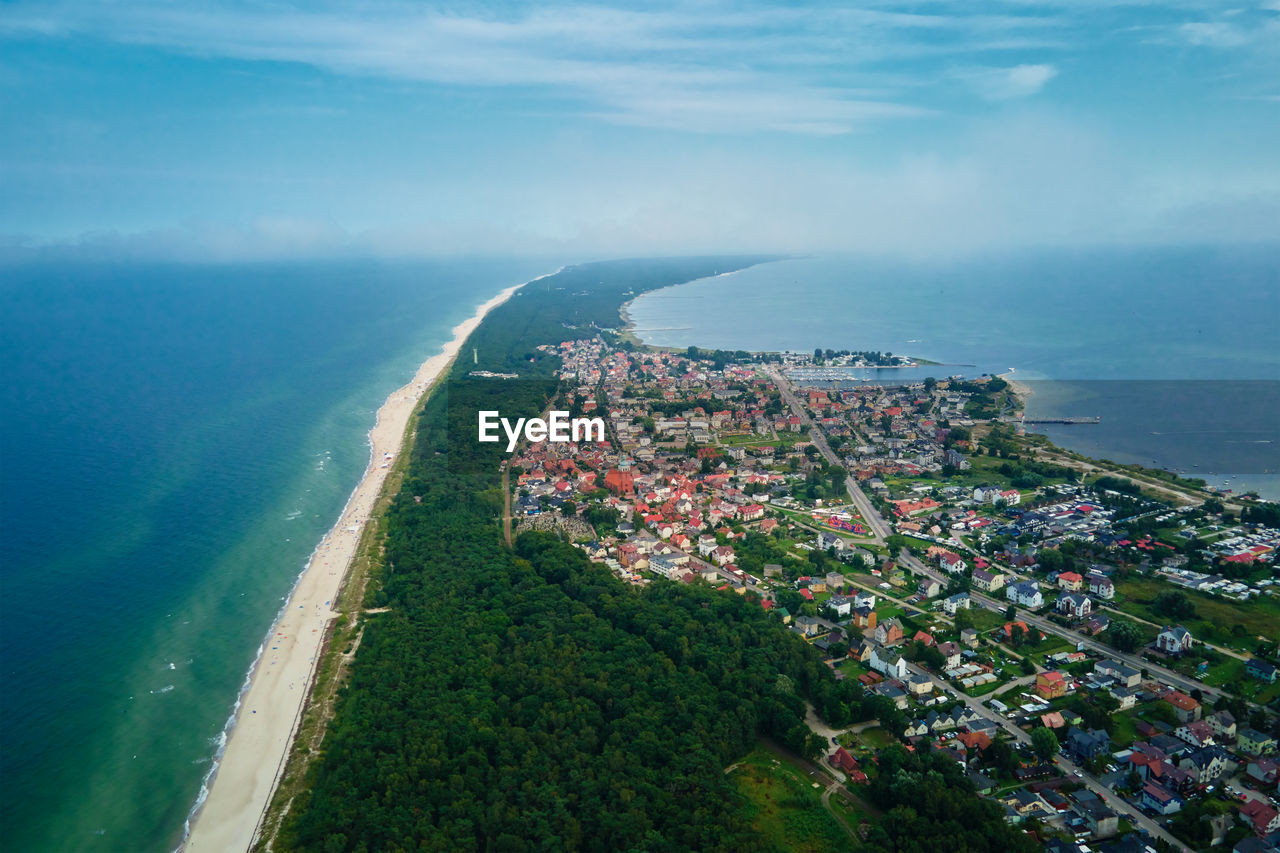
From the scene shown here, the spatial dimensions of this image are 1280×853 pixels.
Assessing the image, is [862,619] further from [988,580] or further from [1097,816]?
[1097,816]

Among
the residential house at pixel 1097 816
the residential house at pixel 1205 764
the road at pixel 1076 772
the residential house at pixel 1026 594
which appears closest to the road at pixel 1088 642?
the residential house at pixel 1026 594

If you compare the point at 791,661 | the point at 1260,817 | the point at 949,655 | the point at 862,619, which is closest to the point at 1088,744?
the point at 1260,817

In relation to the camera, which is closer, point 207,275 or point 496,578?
point 496,578

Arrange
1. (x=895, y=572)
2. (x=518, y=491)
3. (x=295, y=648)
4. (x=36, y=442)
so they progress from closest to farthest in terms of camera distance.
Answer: (x=295, y=648)
(x=895, y=572)
(x=518, y=491)
(x=36, y=442)

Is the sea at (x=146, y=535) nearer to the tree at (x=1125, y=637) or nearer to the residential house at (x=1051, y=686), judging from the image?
the residential house at (x=1051, y=686)

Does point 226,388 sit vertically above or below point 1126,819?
above

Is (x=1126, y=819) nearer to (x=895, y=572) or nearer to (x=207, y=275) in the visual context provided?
(x=895, y=572)

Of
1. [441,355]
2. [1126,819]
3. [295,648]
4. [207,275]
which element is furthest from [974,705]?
[207,275]

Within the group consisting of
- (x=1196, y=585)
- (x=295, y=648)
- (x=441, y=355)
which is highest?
(x=441, y=355)
